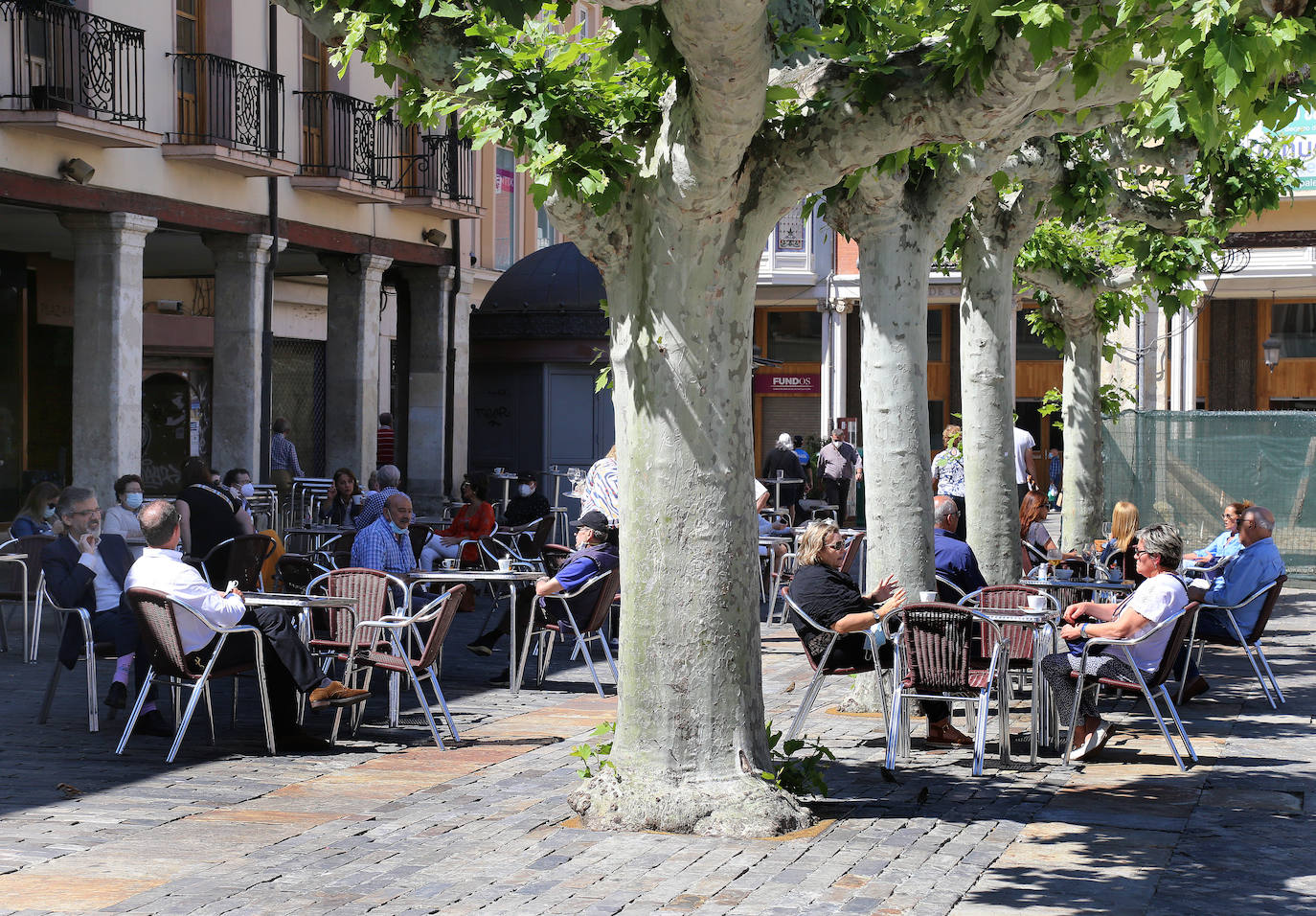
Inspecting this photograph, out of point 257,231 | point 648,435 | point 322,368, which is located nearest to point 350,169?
point 257,231

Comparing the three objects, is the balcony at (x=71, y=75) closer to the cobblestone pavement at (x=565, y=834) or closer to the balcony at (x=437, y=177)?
the balcony at (x=437, y=177)

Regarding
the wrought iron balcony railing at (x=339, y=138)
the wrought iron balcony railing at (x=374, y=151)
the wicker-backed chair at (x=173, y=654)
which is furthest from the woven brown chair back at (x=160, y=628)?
the wrought iron balcony railing at (x=339, y=138)

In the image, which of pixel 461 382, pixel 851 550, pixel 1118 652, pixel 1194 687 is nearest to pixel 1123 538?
pixel 1194 687

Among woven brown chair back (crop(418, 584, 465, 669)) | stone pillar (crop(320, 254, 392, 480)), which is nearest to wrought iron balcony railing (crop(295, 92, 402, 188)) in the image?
stone pillar (crop(320, 254, 392, 480))

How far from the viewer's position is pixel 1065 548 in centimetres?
1844

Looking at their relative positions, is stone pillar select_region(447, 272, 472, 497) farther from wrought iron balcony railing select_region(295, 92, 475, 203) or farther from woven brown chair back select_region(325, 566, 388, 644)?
woven brown chair back select_region(325, 566, 388, 644)

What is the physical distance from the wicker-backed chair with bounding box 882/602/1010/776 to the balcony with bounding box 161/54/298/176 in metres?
13.5

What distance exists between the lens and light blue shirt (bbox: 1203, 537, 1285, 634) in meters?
11.5

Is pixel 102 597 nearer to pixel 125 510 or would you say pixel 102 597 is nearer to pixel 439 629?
pixel 439 629

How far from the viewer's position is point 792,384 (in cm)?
4238

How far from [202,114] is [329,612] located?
→ 39.8ft

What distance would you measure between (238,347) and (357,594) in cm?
1269

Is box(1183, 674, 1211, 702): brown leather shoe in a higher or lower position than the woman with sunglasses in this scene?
lower

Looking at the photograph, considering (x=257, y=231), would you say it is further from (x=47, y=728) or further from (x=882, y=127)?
(x=882, y=127)
